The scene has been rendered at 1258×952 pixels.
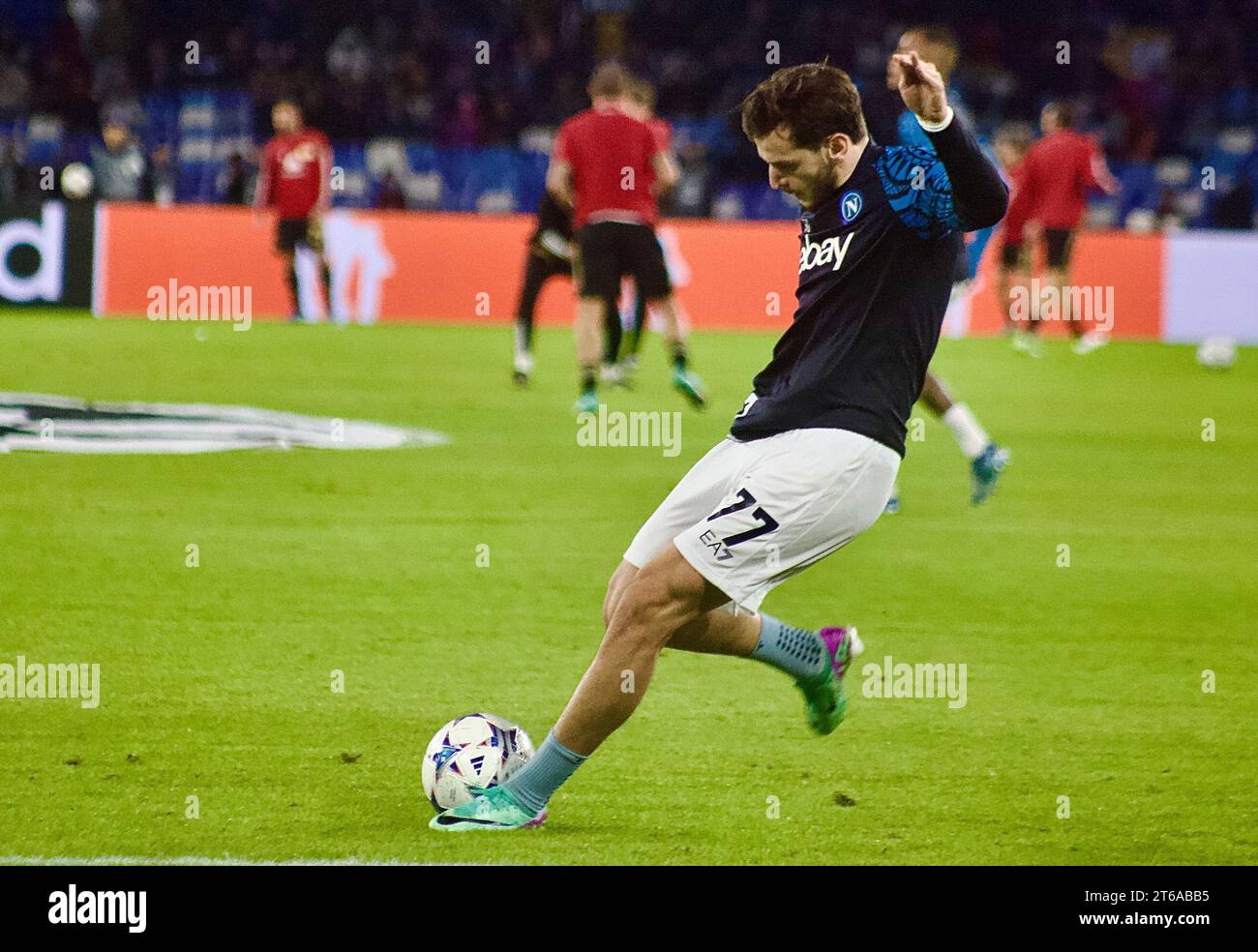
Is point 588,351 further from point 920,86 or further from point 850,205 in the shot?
point 920,86

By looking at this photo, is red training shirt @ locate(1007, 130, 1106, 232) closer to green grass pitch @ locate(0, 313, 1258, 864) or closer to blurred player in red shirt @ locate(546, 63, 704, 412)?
blurred player in red shirt @ locate(546, 63, 704, 412)

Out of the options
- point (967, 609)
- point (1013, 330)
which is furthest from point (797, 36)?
point (967, 609)

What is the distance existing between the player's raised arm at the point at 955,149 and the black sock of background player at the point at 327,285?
16909mm

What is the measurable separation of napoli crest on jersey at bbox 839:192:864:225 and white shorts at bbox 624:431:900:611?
560 mm

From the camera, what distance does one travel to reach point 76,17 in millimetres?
28781

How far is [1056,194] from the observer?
21.0 meters

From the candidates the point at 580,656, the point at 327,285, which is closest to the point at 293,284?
the point at 327,285

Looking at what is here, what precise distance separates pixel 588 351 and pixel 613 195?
1509 mm

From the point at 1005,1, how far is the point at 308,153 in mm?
14672

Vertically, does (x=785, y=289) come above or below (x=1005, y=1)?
below

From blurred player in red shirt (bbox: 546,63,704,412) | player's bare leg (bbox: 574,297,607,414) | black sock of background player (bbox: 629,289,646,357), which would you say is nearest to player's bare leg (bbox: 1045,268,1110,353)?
black sock of background player (bbox: 629,289,646,357)

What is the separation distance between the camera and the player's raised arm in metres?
4.50

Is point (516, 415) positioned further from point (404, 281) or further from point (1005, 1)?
point (1005, 1)
